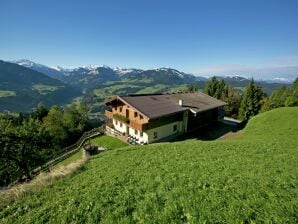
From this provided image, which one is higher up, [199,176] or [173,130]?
[199,176]

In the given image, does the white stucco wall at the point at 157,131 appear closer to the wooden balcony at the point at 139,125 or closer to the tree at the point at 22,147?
the wooden balcony at the point at 139,125

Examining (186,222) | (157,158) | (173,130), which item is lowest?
(173,130)

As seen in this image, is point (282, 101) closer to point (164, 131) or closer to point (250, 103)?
point (250, 103)

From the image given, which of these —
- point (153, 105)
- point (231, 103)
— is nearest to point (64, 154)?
point (153, 105)

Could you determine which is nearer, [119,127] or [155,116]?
[155,116]

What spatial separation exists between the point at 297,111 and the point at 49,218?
47082mm

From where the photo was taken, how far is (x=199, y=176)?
1156 centimetres

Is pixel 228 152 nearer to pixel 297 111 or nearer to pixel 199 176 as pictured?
pixel 199 176

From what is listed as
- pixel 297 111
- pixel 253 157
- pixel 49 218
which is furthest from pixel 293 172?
pixel 297 111

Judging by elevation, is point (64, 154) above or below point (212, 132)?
below

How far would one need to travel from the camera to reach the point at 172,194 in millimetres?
9273

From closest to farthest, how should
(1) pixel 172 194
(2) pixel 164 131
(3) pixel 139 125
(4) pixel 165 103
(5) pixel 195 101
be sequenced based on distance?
(1) pixel 172 194 → (3) pixel 139 125 → (2) pixel 164 131 → (4) pixel 165 103 → (5) pixel 195 101

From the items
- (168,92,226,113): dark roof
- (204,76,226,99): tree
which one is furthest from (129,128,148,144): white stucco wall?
(204,76,226,99): tree

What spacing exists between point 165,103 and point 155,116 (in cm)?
738
